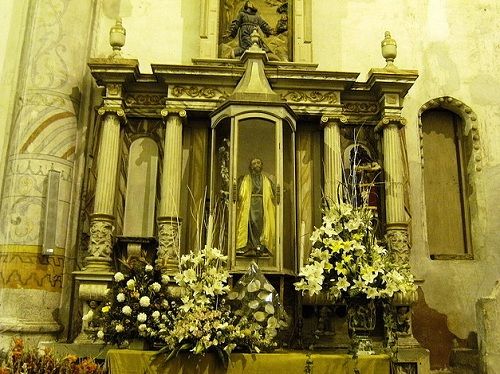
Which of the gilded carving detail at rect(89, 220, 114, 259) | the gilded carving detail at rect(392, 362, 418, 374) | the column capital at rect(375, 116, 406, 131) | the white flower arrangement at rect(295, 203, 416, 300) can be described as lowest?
the gilded carving detail at rect(392, 362, 418, 374)

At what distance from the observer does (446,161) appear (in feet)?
24.8

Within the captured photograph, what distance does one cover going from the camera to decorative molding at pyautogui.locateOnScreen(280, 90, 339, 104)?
688 centimetres

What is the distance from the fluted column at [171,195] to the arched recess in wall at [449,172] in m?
3.21

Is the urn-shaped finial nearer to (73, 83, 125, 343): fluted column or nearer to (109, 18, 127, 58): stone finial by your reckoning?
(109, 18, 127, 58): stone finial

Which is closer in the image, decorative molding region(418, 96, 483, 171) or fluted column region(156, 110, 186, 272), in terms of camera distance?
fluted column region(156, 110, 186, 272)

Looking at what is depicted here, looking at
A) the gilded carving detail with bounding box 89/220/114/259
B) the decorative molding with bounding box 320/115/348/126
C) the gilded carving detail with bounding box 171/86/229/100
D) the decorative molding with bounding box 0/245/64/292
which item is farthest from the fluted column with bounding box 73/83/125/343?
the decorative molding with bounding box 320/115/348/126

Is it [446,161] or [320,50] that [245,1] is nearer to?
[320,50]

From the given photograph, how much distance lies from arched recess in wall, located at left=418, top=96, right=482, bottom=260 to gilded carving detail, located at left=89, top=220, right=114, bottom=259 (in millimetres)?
3965

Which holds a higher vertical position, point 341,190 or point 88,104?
point 88,104

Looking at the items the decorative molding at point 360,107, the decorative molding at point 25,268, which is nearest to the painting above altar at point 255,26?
the decorative molding at point 360,107

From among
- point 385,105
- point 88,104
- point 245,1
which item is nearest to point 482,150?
point 385,105

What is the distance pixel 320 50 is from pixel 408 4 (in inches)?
58.6

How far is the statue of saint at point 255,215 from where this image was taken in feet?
19.6

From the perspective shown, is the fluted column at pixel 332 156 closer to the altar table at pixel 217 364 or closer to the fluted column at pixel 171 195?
the fluted column at pixel 171 195
